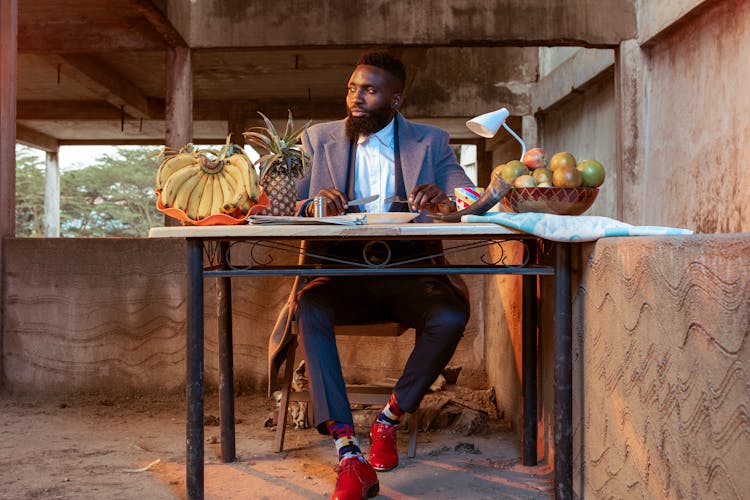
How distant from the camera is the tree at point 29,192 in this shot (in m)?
27.7

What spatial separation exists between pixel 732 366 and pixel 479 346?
3.09m

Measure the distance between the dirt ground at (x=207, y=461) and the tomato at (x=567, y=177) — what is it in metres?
1.09

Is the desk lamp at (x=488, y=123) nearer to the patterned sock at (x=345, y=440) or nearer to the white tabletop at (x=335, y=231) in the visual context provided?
the white tabletop at (x=335, y=231)

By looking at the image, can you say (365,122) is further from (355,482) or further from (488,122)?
(355,482)

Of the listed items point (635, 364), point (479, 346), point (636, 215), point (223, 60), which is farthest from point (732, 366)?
point (223, 60)

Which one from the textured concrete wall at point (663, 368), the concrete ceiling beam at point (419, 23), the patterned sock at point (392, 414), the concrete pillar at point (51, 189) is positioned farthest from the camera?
the concrete pillar at point (51, 189)

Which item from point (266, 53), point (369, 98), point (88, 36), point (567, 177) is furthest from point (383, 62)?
point (266, 53)

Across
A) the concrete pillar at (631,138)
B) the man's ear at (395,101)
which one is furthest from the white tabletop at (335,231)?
the concrete pillar at (631,138)

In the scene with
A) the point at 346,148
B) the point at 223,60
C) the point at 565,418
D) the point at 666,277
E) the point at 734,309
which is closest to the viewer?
the point at 734,309

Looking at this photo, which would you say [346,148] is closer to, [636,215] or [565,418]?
[565,418]

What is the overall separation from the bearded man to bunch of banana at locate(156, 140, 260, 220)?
379 millimetres

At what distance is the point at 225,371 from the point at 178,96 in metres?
5.79

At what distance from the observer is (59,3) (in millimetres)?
8203

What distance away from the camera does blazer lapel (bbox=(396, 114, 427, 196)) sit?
3.54 metres
